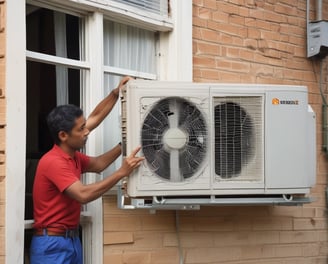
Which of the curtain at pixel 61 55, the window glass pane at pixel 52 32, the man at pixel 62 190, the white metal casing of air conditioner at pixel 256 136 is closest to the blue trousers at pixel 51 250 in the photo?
the man at pixel 62 190

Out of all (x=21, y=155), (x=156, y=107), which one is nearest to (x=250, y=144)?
(x=156, y=107)

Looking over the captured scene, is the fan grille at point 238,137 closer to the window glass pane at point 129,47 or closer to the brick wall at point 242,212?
the brick wall at point 242,212

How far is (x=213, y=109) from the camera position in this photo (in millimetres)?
4230

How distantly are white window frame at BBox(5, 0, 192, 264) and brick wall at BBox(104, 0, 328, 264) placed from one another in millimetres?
120

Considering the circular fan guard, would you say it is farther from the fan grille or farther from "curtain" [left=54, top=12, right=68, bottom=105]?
"curtain" [left=54, top=12, right=68, bottom=105]

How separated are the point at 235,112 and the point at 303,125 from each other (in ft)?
1.66

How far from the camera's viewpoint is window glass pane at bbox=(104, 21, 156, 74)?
4688 millimetres

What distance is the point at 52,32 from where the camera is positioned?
174 inches

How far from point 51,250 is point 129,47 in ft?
5.51

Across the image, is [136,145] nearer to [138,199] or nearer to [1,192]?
[138,199]

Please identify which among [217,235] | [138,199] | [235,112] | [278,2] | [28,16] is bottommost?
[217,235]

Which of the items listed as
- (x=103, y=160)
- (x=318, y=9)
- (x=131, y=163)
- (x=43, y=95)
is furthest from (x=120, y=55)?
(x=318, y=9)

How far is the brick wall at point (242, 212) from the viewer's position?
183 inches

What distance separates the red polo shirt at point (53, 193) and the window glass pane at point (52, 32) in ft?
2.51
